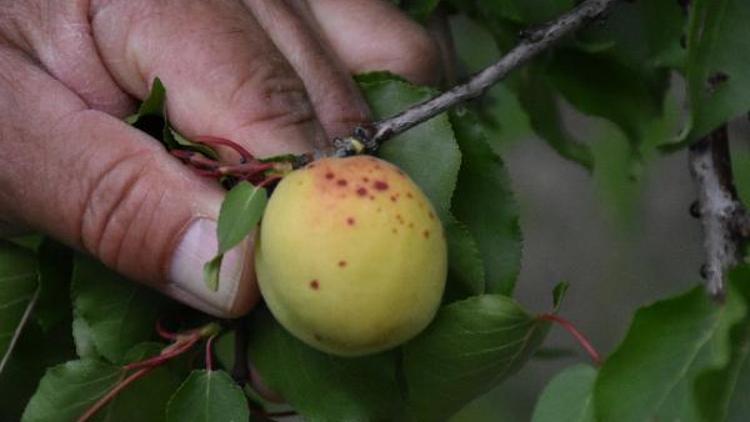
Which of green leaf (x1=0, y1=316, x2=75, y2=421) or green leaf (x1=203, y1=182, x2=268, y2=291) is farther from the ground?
green leaf (x1=203, y1=182, x2=268, y2=291)

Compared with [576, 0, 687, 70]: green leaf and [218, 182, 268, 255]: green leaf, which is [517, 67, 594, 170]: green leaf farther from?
[218, 182, 268, 255]: green leaf

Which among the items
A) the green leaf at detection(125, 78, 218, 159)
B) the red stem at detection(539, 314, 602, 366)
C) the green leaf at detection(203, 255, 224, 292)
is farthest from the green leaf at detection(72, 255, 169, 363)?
the red stem at detection(539, 314, 602, 366)

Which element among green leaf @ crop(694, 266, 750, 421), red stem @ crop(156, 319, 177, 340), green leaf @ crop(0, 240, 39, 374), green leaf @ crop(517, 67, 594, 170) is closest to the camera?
green leaf @ crop(694, 266, 750, 421)

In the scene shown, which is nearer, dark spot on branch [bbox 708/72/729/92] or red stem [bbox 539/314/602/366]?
red stem [bbox 539/314/602/366]

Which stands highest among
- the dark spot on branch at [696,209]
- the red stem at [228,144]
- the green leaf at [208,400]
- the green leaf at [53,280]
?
the red stem at [228,144]

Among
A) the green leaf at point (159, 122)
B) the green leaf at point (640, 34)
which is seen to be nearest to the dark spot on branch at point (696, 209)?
the green leaf at point (640, 34)

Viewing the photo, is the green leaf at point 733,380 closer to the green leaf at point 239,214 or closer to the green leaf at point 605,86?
the green leaf at point 239,214

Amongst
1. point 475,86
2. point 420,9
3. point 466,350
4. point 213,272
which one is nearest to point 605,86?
point 420,9
